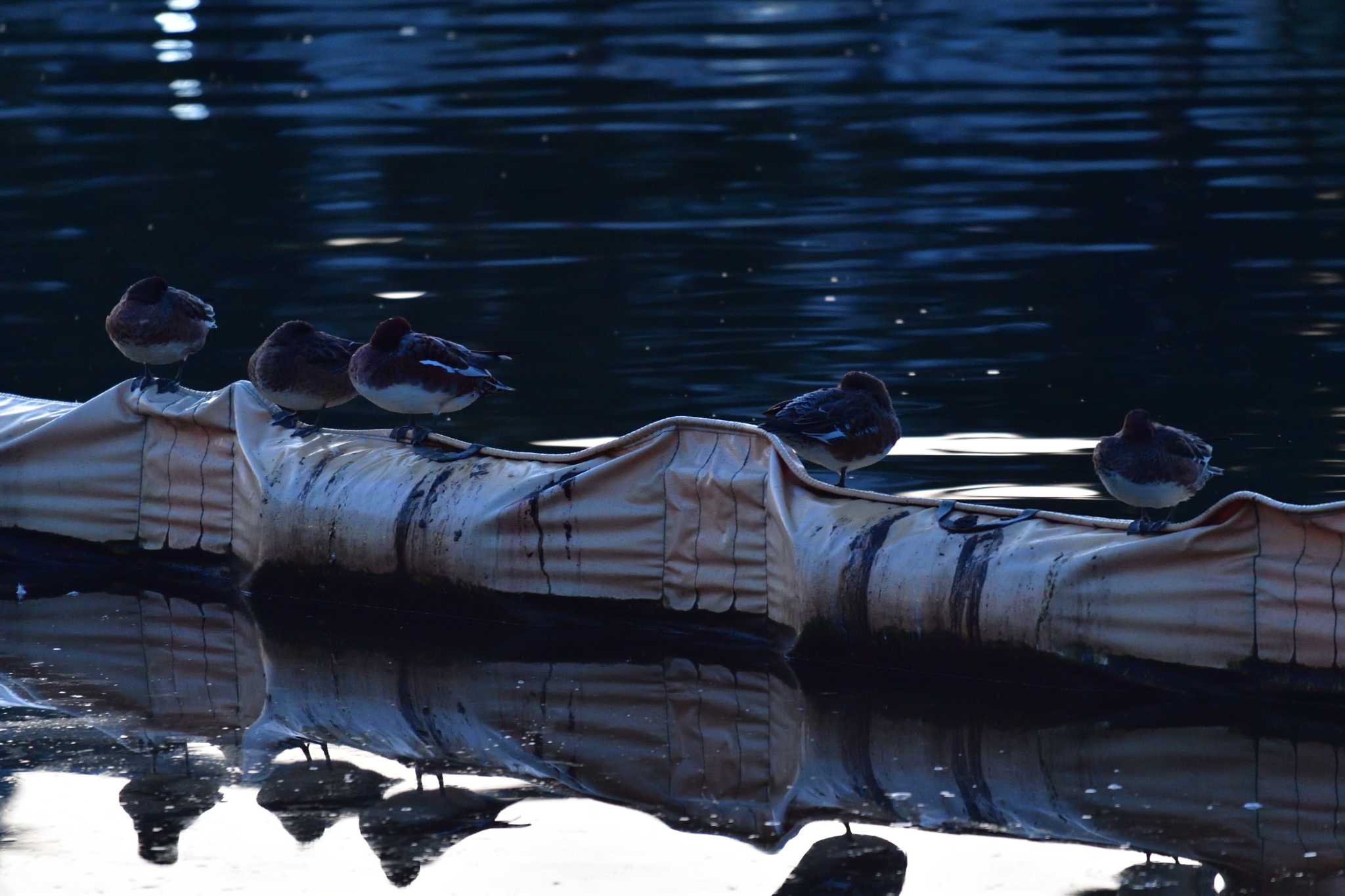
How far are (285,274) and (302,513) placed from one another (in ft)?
27.6

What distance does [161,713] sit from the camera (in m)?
8.23

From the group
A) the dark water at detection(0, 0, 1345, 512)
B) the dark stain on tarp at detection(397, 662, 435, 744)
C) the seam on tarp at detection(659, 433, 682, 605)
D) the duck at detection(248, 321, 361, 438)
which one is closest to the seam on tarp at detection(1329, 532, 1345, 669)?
the seam on tarp at detection(659, 433, 682, 605)

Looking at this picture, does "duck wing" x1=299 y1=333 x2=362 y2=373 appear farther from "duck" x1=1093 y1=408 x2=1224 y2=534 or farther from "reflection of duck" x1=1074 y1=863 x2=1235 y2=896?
"reflection of duck" x1=1074 y1=863 x2=1235 y2=896

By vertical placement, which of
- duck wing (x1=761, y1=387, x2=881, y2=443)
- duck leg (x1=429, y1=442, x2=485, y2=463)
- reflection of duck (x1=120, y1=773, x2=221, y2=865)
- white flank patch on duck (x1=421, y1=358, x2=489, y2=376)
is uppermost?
white flank patch on duck (x1=421, y1=358, x2=489, y2=376)

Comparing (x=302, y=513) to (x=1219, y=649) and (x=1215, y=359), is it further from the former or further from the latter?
(x=1215, y=359)

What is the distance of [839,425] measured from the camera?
906cm

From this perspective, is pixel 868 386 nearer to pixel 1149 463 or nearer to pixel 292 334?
pixel 1149 463

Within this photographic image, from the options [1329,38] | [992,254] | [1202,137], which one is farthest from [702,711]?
[1329,38]

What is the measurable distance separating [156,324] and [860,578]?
4.26m

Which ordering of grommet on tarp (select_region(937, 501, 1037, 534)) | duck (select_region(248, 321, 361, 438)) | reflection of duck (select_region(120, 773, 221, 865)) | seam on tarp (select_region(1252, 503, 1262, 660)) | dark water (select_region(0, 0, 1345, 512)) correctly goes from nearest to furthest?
reflection of duck (select_region(120, 773, 221, 865)) → seam on tarp (select_region(1252, 503, 1262, 660)) → grommet on tarp (select_region(937, 501, 1037, 534)) → duck (select_region(248, 321, 361, 438)) → dark water (select_region(0, 0, 1345, 512))

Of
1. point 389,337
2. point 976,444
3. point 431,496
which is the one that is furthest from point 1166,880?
point 976,444

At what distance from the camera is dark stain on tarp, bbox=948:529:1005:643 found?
8.08m

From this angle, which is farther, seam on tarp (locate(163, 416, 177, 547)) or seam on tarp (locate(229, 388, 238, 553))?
seam on tarp (locate(163, 416, 177, 547))

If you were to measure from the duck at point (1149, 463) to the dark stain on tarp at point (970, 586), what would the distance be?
52 cm
